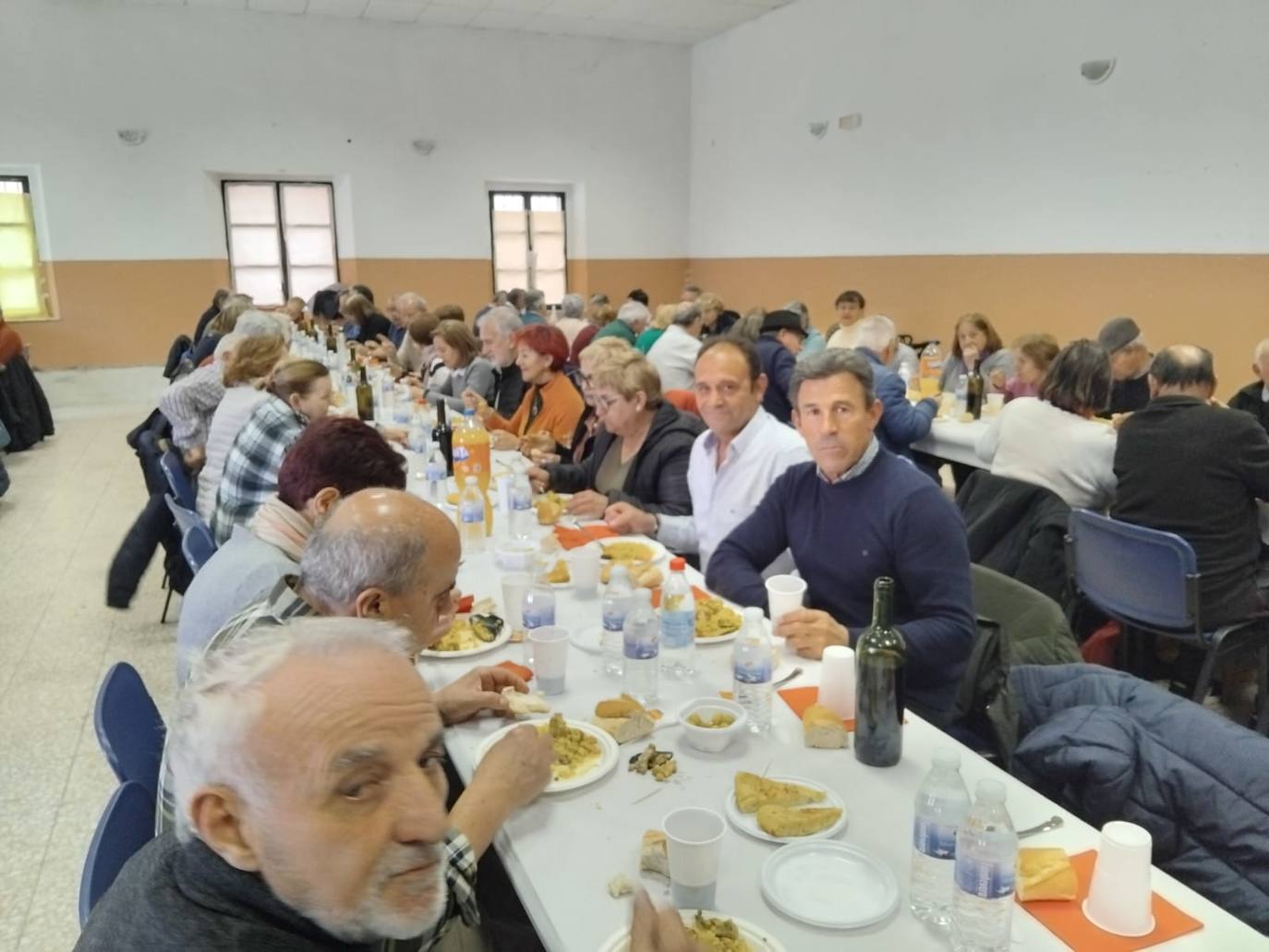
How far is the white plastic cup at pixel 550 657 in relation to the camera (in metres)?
2.04

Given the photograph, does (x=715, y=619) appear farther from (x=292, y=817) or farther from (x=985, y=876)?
(x=292, y=817)

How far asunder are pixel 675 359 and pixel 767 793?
5.25 m

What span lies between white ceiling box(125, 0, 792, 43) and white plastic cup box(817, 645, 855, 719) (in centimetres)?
1085

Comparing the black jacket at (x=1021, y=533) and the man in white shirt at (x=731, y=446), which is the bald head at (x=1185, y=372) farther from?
the man in white shirt at (x=731, y=446)

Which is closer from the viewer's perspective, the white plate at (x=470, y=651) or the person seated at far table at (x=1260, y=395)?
the white plate at (x=470, y=651)

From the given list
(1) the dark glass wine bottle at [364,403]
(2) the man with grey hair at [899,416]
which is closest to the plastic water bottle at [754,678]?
(2) the man with grey hair at [899,416]

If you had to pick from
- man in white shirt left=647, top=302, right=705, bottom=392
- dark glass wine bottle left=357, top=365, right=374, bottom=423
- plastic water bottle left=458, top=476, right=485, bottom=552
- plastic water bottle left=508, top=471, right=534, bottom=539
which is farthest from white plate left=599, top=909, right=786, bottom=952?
man in white shirt left=647, top=302, right=705, bottom=392

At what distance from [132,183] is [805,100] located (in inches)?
307

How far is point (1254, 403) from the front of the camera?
192 inches

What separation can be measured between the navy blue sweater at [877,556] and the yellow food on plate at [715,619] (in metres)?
0.17

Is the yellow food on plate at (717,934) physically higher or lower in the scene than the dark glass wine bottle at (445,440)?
lower

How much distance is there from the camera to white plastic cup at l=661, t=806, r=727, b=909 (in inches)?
51.9

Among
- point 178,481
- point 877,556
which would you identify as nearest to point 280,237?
point 178,481

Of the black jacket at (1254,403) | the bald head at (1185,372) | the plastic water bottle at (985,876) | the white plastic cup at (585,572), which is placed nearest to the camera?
the plastic water bottle at (985,876)
